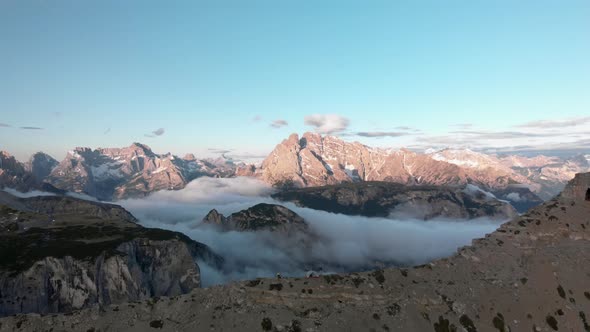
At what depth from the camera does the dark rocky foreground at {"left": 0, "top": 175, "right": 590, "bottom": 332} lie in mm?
68625

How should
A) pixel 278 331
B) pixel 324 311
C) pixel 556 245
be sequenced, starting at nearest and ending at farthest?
pixel 278 331
pixel 324 311
pixel 556 245

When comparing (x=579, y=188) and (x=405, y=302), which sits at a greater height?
(x=579, y=188)

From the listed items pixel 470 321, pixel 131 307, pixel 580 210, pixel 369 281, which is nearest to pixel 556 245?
pixel 580 210

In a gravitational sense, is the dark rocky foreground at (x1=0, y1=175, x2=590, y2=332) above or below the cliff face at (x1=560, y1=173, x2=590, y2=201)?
below

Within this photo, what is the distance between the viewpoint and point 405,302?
72500 mm

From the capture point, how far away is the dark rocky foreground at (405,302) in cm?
6862

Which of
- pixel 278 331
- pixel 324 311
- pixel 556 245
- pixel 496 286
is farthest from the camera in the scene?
pixel 556 245

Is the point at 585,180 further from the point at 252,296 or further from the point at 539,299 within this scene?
the point at 252,296

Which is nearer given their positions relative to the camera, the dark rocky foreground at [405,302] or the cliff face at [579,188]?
the dark rocky foreground at [405,302]

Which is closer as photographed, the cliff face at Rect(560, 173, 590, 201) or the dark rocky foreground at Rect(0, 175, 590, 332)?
the dark rocky foreground at Rect(0, 175, 590, 332)

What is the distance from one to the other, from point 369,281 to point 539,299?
33621mm

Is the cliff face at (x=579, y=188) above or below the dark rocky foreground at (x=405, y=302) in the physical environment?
above

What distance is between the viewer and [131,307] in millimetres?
72500

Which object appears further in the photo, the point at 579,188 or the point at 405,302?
the point at 579,188
